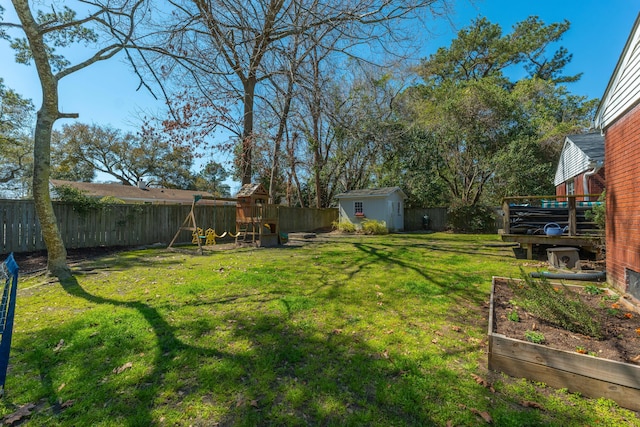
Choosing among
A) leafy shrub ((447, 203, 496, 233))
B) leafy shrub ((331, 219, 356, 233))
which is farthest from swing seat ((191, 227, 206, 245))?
leafy shrub ((447, 203, 496, 233))

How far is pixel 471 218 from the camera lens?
1791 centimetres

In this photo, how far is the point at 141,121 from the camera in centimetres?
947

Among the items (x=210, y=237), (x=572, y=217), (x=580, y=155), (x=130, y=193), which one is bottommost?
(x=210, y=237)

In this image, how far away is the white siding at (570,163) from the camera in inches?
439

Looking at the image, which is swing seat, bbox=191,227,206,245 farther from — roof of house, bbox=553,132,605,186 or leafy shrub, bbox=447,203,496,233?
leafy shrub, bbox=447,203,496,233

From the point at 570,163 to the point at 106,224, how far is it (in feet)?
62.8

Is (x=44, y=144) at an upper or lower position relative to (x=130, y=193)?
lower

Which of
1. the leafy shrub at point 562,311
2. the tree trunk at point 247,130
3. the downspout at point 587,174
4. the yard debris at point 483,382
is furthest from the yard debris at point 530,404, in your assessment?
the downspout at point 587,174

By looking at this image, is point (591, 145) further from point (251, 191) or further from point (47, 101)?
point (47, 101)

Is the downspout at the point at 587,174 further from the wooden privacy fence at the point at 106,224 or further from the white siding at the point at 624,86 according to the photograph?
the wooden privacy fence at the point at 106,224

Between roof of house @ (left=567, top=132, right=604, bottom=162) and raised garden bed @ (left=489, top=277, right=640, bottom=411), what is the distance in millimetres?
10410

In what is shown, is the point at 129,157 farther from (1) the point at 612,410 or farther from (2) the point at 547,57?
(2) the point at 547,57

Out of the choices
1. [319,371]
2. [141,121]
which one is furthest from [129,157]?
[319,371]

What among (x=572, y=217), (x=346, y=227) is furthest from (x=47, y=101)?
(x=346, y=227)
